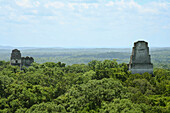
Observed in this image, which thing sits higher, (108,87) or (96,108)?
(108,87)

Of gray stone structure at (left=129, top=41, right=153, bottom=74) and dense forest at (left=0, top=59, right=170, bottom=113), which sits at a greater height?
gray stone structure at (left=129, top=41, right=153, bottom=74)

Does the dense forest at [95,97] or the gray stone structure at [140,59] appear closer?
the dense forest at [95,97]

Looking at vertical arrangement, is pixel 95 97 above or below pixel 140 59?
below

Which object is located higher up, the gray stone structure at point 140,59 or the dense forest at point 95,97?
the gray stone structure at point 140,59

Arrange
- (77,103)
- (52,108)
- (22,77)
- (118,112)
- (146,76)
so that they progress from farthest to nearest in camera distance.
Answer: (22,77) < (146,76) < (77,103) < (52,108) < (118,112)

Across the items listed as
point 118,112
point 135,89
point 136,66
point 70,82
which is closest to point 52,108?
point 118,112

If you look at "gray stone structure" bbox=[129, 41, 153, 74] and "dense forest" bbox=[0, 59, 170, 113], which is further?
"gray stone structure" bbox=[129, 41, 153, 74]

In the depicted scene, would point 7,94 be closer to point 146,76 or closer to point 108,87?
point 108,87

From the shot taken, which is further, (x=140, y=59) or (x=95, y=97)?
→ (x=140, y=59)
